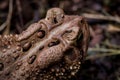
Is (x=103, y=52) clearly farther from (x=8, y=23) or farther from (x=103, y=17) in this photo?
(x=8, y=23)

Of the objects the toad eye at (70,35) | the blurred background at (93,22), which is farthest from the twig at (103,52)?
the toad eye at (70,35)

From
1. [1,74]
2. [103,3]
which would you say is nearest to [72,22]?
[1,74]

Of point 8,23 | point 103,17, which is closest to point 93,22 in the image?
point 103,17

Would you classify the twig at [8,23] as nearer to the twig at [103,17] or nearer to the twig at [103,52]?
the twig at [103,17]

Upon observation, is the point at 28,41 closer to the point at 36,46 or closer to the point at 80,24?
the point at 36,46

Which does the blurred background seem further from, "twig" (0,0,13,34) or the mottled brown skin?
the mottled brown skin

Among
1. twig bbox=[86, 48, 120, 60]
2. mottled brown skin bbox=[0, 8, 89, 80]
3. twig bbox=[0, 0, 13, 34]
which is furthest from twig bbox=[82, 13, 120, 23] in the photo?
mottled brown skin bbox=[0, 8, 89, 80]

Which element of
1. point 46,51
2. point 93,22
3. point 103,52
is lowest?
point 103,52

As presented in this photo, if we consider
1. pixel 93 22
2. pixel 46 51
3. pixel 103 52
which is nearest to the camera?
pixel 46 51
